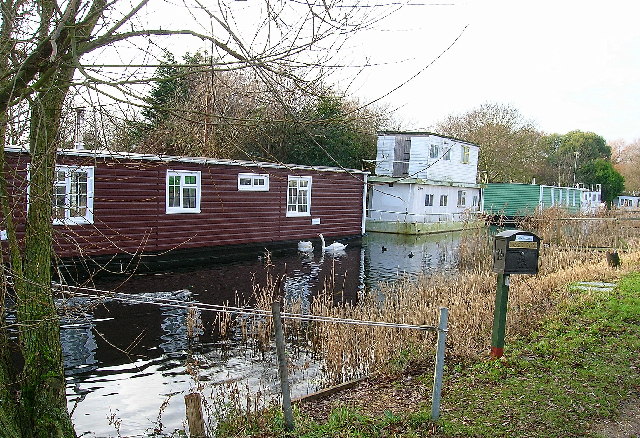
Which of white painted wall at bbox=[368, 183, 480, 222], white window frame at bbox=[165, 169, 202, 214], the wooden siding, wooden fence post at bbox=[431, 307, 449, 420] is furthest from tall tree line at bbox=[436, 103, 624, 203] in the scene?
wooden fence post at bbox=[431, 307, 449, 420]

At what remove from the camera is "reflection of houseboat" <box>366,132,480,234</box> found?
90.7 ft

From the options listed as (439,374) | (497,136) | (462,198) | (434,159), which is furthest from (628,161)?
(439,374)

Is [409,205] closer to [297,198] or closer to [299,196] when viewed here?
[299,196]

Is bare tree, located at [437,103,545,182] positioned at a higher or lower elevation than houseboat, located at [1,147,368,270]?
higher

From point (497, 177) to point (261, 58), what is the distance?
131 ft

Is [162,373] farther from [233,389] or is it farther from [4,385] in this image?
[4,385]

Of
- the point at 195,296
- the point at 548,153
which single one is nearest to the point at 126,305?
the point at 195,296

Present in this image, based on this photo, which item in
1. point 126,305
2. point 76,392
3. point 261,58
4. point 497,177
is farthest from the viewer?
point 497,177

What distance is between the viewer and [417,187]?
92.4 ft

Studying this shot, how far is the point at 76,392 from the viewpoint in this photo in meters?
6.38

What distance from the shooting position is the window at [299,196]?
20.5 metres

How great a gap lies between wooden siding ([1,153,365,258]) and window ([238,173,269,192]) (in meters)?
0.14

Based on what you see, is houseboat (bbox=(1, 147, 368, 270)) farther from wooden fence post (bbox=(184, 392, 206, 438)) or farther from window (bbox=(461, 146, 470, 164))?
window (bbox=(461, 146, 470, 164))

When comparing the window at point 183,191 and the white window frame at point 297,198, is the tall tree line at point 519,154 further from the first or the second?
the window at point 183,191
